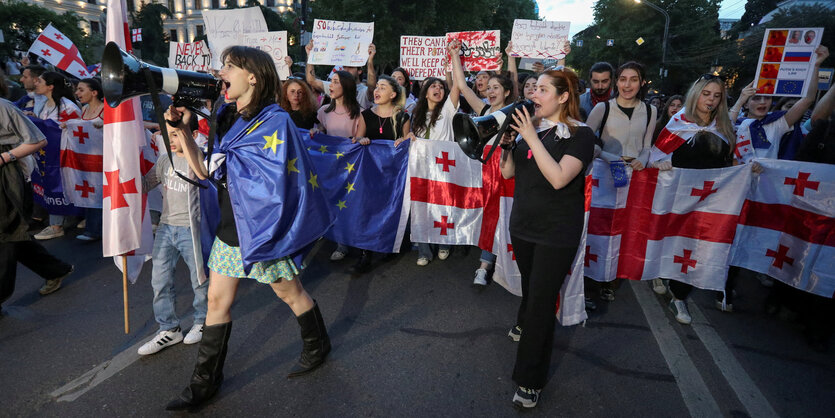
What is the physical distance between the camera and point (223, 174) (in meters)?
2.33

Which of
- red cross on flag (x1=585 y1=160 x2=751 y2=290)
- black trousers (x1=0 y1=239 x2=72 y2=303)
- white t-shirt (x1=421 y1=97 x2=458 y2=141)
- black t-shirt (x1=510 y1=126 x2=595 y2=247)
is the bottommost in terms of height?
black trousers (x1=0 y1=239 x2=72 y2=303)

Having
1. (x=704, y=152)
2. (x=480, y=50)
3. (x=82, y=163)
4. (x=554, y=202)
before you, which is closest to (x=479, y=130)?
(x=554, y=202)

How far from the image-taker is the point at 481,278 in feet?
13.8

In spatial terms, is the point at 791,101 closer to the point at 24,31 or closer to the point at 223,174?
the point at 223,174

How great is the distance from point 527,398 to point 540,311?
50 cm

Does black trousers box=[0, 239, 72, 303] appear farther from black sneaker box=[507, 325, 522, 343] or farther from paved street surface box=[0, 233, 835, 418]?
black sneaker box=[507, 325, 522, 343]

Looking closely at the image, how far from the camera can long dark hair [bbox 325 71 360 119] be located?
473cm

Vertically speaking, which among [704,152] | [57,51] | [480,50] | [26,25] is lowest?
[704,152]

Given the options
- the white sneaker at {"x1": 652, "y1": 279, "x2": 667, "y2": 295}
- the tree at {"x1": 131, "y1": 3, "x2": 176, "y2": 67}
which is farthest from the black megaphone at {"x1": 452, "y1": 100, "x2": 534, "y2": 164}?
the tree at {"x1": 131, "y1": 3, "x2": 176, "y2": 67}

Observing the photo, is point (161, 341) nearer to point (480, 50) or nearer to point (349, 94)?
point (349, 94)

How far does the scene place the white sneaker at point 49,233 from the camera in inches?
208

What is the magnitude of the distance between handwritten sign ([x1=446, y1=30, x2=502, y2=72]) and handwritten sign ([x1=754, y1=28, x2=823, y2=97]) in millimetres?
2657

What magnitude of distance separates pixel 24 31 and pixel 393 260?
44.5 meters

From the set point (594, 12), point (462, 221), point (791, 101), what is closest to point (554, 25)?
point (462, 221)
